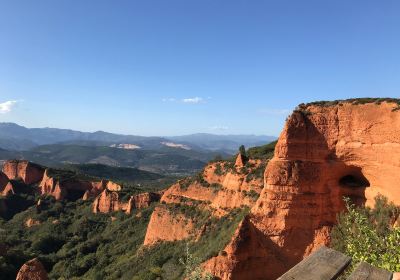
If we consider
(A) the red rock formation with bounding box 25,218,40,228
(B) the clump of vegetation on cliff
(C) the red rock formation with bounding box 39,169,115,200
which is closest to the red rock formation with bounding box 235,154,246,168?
(B) the clump of vegetation on cliff

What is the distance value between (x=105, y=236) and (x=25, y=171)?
174ft

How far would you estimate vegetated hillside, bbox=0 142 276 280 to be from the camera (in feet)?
141

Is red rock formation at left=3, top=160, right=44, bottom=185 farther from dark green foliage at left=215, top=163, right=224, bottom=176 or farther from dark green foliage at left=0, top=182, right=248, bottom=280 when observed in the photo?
dark green foliage at left=215, top=163, right=224, bottom=176

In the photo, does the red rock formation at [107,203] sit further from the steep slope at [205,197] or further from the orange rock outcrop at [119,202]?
the steep slope at [205,197]

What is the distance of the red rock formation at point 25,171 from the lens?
111 meters

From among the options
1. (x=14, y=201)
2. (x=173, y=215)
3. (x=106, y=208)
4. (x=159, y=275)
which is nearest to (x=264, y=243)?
(x=159, y=275)

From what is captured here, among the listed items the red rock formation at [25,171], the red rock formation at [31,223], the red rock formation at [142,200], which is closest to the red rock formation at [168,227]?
the red rock formation at [142,200]

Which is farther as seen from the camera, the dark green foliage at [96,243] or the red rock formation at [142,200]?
the red rock formation at [142,200]

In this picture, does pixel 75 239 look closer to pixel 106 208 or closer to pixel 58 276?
pixel 106 208

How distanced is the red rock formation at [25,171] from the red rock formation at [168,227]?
69786 millimetres

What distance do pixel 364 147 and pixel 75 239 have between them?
6148cm

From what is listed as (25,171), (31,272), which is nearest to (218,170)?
(31,272)

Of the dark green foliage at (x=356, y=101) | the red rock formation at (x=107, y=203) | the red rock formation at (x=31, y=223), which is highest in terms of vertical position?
the dark green foliage at (x=356, y=101)

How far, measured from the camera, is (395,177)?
26359 mm
